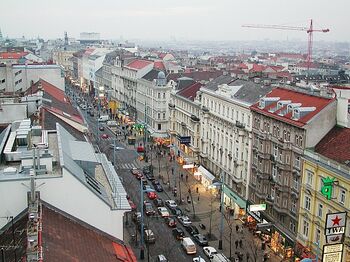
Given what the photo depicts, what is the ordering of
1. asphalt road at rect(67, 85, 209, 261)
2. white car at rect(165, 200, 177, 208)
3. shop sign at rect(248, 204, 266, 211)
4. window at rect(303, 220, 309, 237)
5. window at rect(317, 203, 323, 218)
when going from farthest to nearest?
white car at rect(165, 200, 177, 208) → shop sign at rect(248, 204, 266, 211) → asphalt road at rect(67, 85, 209, 261) → window at rect(303, 220, 309, 237) → window at rect(317, 203, 323, 218)

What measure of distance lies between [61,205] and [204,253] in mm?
34870

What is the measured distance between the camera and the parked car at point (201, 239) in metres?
66.0

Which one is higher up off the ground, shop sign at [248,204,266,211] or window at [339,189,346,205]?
window at [339,189,346,205]

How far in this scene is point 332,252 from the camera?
38.0 m

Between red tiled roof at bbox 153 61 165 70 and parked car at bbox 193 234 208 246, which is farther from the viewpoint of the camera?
red tiled roof at bbox 153 61 165 70

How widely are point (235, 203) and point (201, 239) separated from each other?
1475 cm

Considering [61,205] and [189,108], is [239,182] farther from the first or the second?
[61,205]

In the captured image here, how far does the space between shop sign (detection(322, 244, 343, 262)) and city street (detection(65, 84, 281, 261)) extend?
19.7m

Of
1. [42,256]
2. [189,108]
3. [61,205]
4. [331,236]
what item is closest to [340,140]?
[331,236]

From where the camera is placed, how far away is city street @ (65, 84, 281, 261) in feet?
212

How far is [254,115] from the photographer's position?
72.7 m

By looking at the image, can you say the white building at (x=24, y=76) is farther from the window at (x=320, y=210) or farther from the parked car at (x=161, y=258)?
the window at (x=320, y=210)

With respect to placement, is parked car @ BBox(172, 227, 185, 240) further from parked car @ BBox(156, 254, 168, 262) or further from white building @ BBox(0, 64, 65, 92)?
white building @ BBox(0, 64, 65, 92)

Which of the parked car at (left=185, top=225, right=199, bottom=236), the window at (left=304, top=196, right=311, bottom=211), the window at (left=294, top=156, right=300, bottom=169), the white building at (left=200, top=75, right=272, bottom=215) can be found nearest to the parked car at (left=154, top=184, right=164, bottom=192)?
the white building at (left=200, top=75, right=272, bottom=215)
